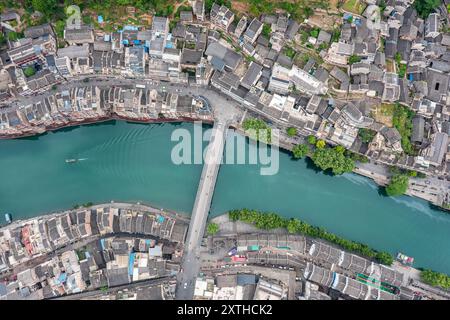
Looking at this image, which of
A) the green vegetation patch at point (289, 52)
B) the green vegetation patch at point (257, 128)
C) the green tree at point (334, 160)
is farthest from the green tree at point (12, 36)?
the green tree at point (334, 160)

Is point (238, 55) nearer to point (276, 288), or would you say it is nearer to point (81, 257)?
point (276, 288)

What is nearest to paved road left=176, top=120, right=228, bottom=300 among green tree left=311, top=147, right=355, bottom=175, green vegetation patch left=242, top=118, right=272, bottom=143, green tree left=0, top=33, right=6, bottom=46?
green vegetation patch left=242, top=118, right=272, bottom=143

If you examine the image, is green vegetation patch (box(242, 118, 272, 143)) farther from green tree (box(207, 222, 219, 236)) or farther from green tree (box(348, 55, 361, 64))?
green tree (box(348, 55, 361, 64))

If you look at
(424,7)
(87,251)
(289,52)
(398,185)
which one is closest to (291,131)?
(289,52)

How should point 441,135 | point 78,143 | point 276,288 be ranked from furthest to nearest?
point 78,143, point 441,135, point 276,288

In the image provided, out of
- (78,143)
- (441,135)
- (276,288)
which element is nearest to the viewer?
(276,288)

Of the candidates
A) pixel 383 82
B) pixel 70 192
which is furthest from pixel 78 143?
pixel 383 82

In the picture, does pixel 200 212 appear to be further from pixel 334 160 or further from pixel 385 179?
pixel 385 179

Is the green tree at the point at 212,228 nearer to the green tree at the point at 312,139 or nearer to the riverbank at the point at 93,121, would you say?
the riverbank at the point at 93,121
